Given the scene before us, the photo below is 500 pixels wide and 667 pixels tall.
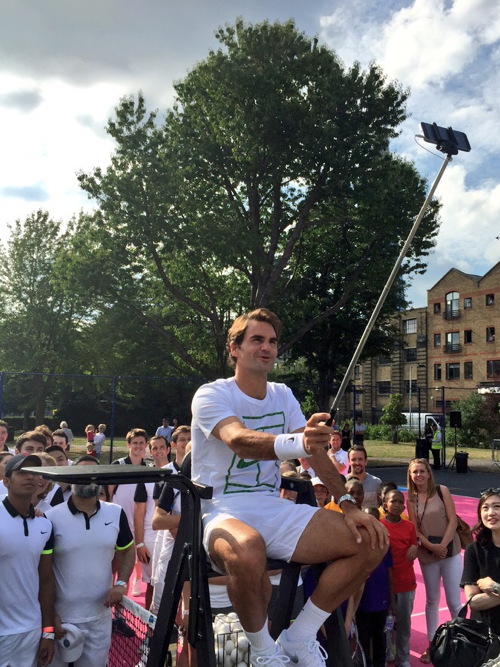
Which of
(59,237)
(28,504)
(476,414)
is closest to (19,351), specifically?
(59,237)

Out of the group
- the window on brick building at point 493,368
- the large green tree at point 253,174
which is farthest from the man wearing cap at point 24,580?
the window on brick building at point 493,368

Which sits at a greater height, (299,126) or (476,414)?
(299,126)

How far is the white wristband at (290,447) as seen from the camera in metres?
2.20

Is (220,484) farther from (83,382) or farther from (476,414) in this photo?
(476,414)

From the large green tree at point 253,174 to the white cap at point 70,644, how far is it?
17108 millimetres

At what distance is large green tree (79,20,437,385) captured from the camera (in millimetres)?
19844

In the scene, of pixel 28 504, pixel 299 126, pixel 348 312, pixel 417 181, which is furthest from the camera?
pixel 348 312

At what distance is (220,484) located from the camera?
99.7 inches

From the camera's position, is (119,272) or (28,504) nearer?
(28,504)

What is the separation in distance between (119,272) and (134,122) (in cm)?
521

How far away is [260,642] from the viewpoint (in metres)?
2.19

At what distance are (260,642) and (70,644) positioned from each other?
214cm

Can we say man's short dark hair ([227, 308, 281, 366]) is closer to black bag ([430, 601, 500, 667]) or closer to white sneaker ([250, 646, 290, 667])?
white sneaker ([250, 646, 290, 667])

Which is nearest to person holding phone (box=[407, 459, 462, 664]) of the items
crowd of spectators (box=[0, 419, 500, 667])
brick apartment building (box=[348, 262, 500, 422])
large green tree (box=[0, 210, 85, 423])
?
crowd of spectators (box=[0, 419, 500, 667])
